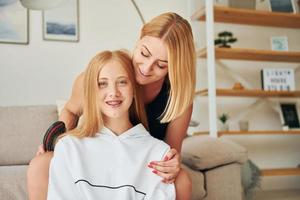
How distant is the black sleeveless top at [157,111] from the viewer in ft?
5.08

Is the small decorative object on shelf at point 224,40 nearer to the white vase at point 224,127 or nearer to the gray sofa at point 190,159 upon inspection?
the white vase at point 224,127

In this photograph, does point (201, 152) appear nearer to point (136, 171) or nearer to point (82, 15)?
point (136, 171)

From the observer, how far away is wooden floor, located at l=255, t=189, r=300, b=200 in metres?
3.19

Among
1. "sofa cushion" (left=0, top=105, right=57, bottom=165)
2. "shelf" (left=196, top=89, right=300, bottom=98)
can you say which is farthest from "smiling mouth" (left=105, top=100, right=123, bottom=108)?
"shelf" (left=196, top=89, right=300, bottom=98)

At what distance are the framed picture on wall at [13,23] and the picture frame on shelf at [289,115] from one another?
229 centimetres

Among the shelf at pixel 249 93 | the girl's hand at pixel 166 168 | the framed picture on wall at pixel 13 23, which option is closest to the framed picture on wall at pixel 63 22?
the framed picture on wall at pixel 13 23

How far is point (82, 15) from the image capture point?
313 cm

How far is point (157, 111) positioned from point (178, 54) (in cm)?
30

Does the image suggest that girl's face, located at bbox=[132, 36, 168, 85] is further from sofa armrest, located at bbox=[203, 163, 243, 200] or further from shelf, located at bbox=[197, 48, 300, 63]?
shelf, located at bbox=[197, 48, 300, 63]

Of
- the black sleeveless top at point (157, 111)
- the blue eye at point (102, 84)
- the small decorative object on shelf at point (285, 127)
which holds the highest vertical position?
the blue eye at point (102, 84)

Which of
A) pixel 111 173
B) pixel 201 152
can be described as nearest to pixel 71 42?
pixel 201 152

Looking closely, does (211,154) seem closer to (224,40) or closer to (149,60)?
(149,60)

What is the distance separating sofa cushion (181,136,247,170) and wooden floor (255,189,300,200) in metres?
1.37

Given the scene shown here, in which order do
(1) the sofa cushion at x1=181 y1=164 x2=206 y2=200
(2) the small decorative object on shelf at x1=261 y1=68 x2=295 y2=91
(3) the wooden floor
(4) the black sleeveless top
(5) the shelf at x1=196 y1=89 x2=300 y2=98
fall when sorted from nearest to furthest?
(4) the black sleeveless top < (1) the sofa cushion at x1=181 y1=164 x2=206 y2=200 < (3) the wooden floor < (5) the shelf at x1=196 y1=89 x2=300 y2=98 < (2) the small decorative object on shelf at x1=261 y1=68 x2=295 y2=91
